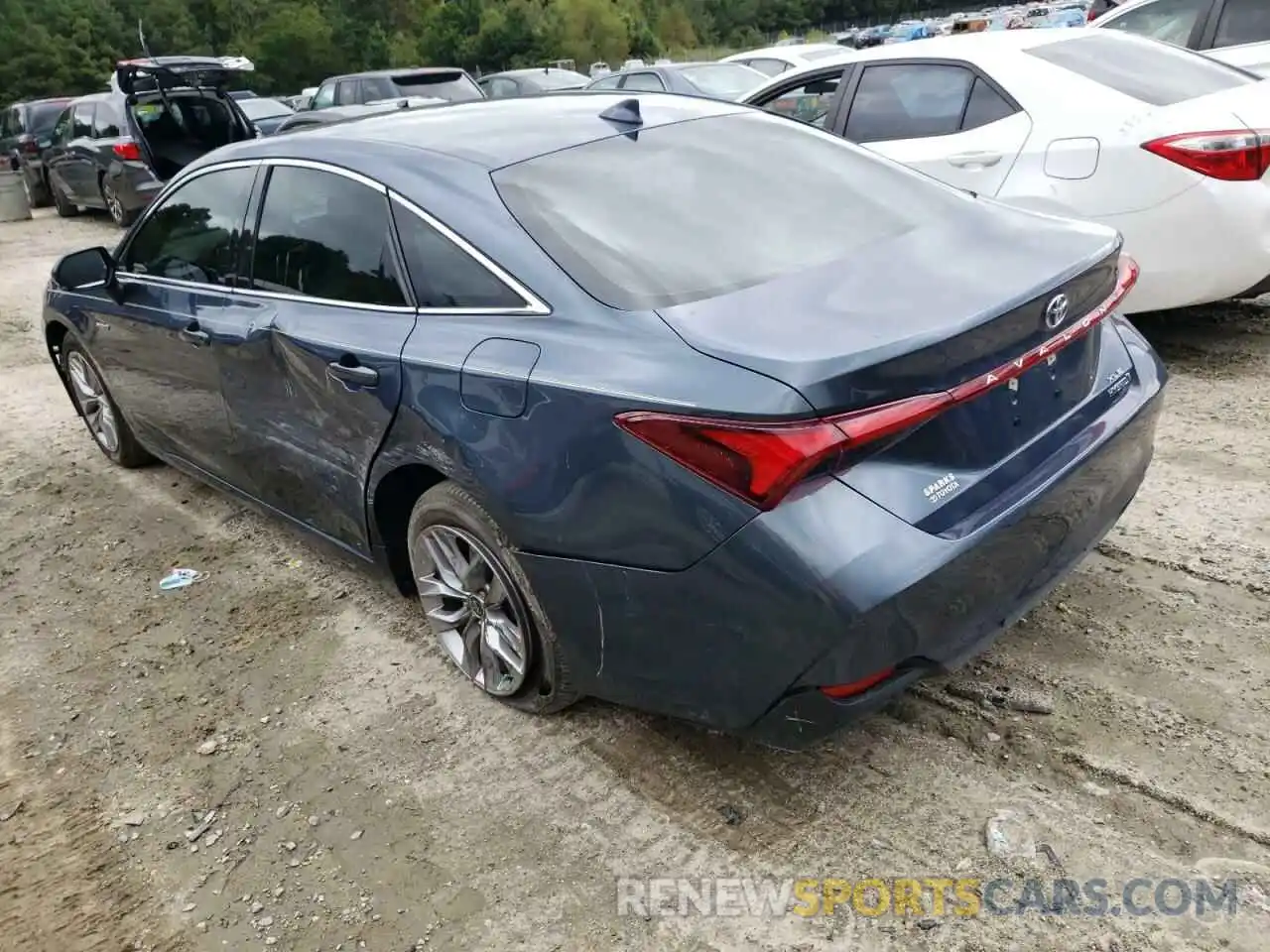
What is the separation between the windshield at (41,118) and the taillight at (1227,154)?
711 inches

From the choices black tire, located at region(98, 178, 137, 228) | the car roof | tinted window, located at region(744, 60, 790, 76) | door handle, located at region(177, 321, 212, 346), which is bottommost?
black tire, located at region(98, 178, 137, 228)

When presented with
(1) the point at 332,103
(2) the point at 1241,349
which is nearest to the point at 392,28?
(1) the point at 332,103

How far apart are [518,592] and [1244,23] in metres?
6.98

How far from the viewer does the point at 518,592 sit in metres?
2.71

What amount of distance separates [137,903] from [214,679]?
960 millimetres

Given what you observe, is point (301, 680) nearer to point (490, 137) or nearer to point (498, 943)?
point (498, 943)

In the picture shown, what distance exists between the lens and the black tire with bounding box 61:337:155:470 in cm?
494

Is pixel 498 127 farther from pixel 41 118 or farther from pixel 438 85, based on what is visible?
pixel 41 118

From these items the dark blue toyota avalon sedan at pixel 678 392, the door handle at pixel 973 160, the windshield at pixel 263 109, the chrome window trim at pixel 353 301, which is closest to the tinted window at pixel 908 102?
the door handle at pixel 973 160

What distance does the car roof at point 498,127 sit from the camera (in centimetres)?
297

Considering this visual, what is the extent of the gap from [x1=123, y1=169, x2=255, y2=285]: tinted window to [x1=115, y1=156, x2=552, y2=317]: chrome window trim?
0.02 meters

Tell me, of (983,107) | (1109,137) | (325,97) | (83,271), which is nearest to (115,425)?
(83,271)

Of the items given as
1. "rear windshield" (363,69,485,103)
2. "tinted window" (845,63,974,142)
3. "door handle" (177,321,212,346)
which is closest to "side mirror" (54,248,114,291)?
"door handle" (177,321,212,346)

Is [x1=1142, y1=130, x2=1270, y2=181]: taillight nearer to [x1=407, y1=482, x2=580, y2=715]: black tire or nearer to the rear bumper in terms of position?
the rear bumper
